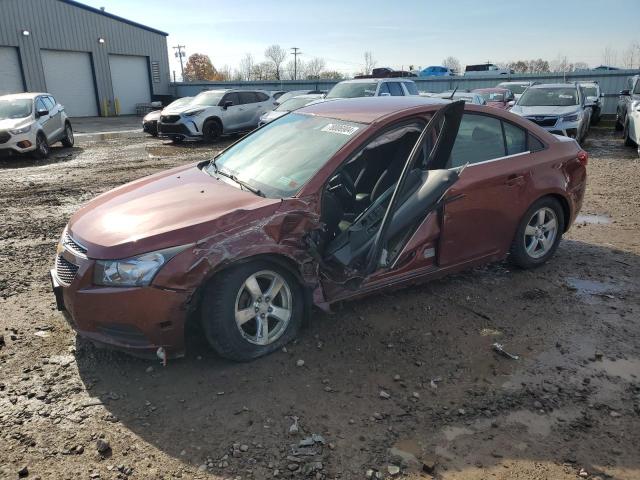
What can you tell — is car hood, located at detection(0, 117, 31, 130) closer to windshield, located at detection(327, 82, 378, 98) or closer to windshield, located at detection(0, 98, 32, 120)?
windshield, located at detection(0, 98, 32, 120)

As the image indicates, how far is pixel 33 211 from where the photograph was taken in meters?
7.49

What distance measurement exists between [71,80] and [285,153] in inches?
1184

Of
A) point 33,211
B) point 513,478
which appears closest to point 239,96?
point 33,211

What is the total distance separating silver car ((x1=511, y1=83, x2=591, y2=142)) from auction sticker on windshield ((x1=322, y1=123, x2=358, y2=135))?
387 inches

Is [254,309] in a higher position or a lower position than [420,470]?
higher

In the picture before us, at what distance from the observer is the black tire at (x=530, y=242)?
4609 mm

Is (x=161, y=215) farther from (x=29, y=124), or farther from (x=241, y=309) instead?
(x=29, y=124)

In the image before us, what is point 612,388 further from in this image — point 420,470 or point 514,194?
point 514,194

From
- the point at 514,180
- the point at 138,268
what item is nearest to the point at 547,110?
the point at 514,180

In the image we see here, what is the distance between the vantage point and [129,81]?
32.9 m

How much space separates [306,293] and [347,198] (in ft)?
3.40

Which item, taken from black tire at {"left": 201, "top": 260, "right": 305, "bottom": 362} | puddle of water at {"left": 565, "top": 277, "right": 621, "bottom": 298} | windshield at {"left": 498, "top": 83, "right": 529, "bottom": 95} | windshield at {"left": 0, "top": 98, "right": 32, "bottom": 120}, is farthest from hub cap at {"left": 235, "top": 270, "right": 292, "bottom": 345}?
windshield at {"left": 498, "top": 83, "right": 529, "bottom": 95}

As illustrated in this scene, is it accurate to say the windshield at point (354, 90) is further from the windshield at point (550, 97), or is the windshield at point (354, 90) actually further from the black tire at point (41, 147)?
the black tire at point (41, 147)

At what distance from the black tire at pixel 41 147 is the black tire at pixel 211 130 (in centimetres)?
467
